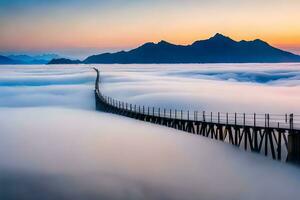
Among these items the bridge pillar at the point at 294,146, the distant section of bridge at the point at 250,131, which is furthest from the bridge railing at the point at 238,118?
the bridge pillar at the point at 294,146

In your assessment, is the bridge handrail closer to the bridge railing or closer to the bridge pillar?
the bridge railing

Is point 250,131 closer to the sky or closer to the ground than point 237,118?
closer to the sky

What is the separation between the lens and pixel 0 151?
146ft

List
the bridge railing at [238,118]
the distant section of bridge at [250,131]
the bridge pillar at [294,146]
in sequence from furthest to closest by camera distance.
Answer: the bridge railing at [238,118] < the distant section of bridge at [250,131] < the bridge pillar at [294,146]

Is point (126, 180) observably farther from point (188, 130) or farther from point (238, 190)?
point (188, 130)

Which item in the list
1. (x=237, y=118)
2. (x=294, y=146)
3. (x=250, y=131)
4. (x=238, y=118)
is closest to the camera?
(x=294, y=146)

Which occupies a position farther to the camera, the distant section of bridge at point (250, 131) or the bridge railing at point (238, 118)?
the bridge railing at point (238, 118)

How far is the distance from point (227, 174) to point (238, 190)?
153 inches

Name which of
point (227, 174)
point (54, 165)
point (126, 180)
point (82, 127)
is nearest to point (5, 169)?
point (54, 165)

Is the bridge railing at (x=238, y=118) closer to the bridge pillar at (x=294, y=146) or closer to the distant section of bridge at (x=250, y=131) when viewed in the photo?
the distant section of bridge at (x=250, y=131)

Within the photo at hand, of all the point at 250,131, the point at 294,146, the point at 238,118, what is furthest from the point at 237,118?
the point at 294,146

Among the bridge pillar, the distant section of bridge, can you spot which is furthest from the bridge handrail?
the bridge pillar

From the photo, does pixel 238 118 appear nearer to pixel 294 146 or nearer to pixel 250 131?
pixel 250 131

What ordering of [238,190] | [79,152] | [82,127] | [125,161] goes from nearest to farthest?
[238,190], [125,161], [79,152], [82,127]
